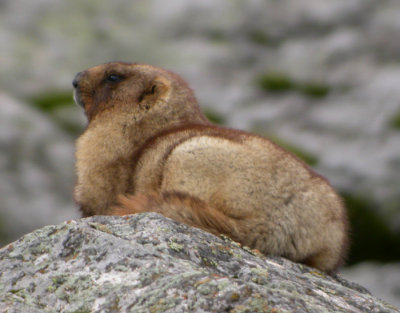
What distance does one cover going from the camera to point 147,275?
197 inches

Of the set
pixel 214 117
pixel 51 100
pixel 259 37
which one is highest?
pixel 259 37

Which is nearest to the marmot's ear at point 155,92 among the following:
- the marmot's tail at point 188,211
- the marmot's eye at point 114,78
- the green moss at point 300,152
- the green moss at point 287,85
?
the marmot's eye at point 114,78

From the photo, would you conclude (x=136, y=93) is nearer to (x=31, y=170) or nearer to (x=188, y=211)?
(x=188, y=211)

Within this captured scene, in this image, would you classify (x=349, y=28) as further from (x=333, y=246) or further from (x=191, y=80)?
(x=333, y=246)

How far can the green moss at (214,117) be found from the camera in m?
18.2

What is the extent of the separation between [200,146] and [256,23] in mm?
13891

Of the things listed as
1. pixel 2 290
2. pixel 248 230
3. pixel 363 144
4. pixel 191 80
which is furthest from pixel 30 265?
pixel 191 80

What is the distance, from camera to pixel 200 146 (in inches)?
293

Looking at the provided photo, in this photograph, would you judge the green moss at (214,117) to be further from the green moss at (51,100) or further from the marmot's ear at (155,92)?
the marmot's ear at (155,92)

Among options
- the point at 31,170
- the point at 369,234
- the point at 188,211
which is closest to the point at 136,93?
the point at 188,211

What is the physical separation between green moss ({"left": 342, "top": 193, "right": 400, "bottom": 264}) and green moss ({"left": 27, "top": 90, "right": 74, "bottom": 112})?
7.92 meters

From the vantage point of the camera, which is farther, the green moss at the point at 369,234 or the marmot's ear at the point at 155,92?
the green moss at the point at 369,234

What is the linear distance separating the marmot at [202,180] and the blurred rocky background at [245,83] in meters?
8.60

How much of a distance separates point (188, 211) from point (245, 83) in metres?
13.0
